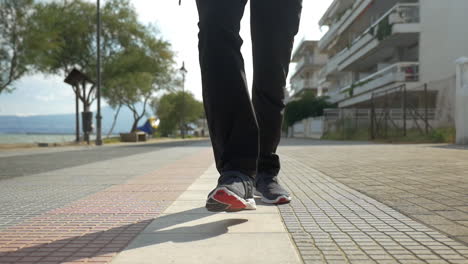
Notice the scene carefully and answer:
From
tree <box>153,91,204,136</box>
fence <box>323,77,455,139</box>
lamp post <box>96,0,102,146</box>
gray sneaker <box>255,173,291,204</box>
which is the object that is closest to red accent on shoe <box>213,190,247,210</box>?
gray sneaker <box>255,173,291,204</box>

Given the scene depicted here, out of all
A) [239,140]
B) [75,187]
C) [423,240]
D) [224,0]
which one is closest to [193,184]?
[75,187]

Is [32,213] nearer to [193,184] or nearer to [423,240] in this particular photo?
[193,184]

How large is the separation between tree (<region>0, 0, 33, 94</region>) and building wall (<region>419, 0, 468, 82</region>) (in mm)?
20244

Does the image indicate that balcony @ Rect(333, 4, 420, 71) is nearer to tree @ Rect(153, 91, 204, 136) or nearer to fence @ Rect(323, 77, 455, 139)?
fence @ Rect(323, 77, 455, 139)

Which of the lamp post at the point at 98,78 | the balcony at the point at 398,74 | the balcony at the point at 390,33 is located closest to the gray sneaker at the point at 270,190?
the lamp post at the point at 98,78

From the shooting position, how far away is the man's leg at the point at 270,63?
2369 mm

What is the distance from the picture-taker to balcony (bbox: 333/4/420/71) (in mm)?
22750

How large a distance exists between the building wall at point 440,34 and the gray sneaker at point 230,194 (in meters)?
23.4

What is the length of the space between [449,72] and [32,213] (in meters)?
24.9

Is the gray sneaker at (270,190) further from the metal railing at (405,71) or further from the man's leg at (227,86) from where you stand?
the metal railing at (405,71)

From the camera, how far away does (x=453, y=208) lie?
230 cm

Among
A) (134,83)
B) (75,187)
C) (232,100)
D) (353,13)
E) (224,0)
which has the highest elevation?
(353,13)

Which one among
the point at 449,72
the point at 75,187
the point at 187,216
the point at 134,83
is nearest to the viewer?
the point at 187,216

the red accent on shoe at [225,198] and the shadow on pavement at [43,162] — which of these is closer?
the red accent on shoe at [225,198]
